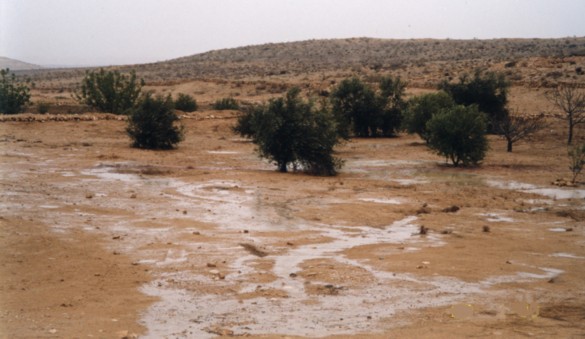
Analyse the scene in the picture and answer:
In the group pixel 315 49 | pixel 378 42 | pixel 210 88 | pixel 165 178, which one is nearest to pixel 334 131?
pixel 165 178

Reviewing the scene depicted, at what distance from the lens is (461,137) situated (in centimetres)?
2325

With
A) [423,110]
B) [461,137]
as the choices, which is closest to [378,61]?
[423,110]

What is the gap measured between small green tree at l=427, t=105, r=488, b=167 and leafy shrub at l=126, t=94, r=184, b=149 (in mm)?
9327

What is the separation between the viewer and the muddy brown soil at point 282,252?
779 centimetres

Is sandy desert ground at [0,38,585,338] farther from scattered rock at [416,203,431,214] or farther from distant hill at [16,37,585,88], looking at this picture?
distant hill at [16,37,585,88]

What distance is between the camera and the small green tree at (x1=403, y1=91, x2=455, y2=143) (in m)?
29.6

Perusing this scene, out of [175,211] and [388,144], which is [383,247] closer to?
[175,211]

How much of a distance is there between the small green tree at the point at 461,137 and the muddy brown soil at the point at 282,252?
2.08 meters

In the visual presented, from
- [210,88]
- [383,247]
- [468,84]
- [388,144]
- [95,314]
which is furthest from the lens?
[210,88]

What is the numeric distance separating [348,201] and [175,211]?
13.0 ft

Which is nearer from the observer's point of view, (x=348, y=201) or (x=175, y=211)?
(x=175, y=211)

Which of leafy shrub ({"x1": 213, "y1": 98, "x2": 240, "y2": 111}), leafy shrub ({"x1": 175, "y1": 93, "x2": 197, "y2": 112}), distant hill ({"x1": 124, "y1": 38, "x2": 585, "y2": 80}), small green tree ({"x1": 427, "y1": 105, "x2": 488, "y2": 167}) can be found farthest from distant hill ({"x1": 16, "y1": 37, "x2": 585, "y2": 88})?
small green tree ({"x1": 427, "y1": 105, "x2": 488, "y2": 167})

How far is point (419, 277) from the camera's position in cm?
973

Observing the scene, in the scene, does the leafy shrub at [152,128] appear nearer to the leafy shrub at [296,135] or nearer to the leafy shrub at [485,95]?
Result: the leafy shrub at [296,135]
